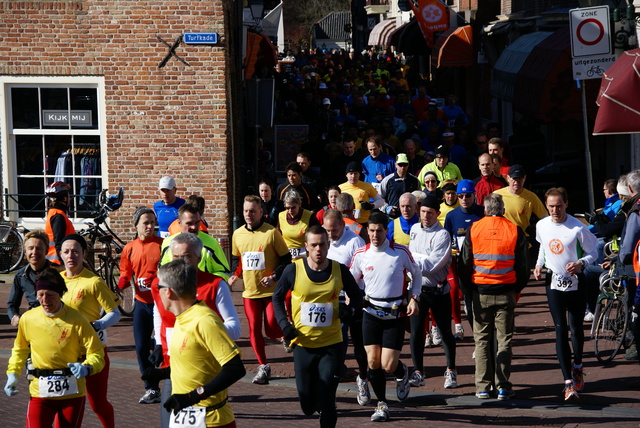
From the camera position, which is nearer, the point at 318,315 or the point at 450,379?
the point at 318,315

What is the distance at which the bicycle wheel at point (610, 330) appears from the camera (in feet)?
33.2

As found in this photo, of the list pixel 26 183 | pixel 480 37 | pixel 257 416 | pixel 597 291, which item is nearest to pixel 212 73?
pixel 26 183

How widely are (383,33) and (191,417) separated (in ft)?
148

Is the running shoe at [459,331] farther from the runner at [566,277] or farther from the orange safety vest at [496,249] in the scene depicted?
the orange safety vest at [496,249]

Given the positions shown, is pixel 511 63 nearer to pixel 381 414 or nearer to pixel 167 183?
pixel 167 183

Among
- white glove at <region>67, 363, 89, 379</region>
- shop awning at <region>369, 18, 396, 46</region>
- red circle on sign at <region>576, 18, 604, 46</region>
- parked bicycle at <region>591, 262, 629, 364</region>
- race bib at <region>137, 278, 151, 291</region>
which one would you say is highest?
shop awning at <region>369, 18, 396, 46</region>

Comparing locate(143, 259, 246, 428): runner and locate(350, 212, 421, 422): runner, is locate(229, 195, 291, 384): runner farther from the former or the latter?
locate(143, 259, 246, 428): runner

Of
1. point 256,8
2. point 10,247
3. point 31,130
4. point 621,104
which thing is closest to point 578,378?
point 621,104

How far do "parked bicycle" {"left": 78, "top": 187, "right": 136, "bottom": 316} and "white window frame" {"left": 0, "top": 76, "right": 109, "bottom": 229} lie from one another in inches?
37.9

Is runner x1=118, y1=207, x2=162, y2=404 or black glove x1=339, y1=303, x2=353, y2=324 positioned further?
runner x1=118, y1=207, x2=162, y2=404

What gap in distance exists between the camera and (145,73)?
1564cm

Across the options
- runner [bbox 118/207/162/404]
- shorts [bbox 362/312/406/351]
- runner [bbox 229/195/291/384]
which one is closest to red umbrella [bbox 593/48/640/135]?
runner [bbox 229/195/291/384]

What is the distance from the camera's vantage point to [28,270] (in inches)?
325

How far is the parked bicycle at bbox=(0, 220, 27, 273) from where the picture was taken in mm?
15383
